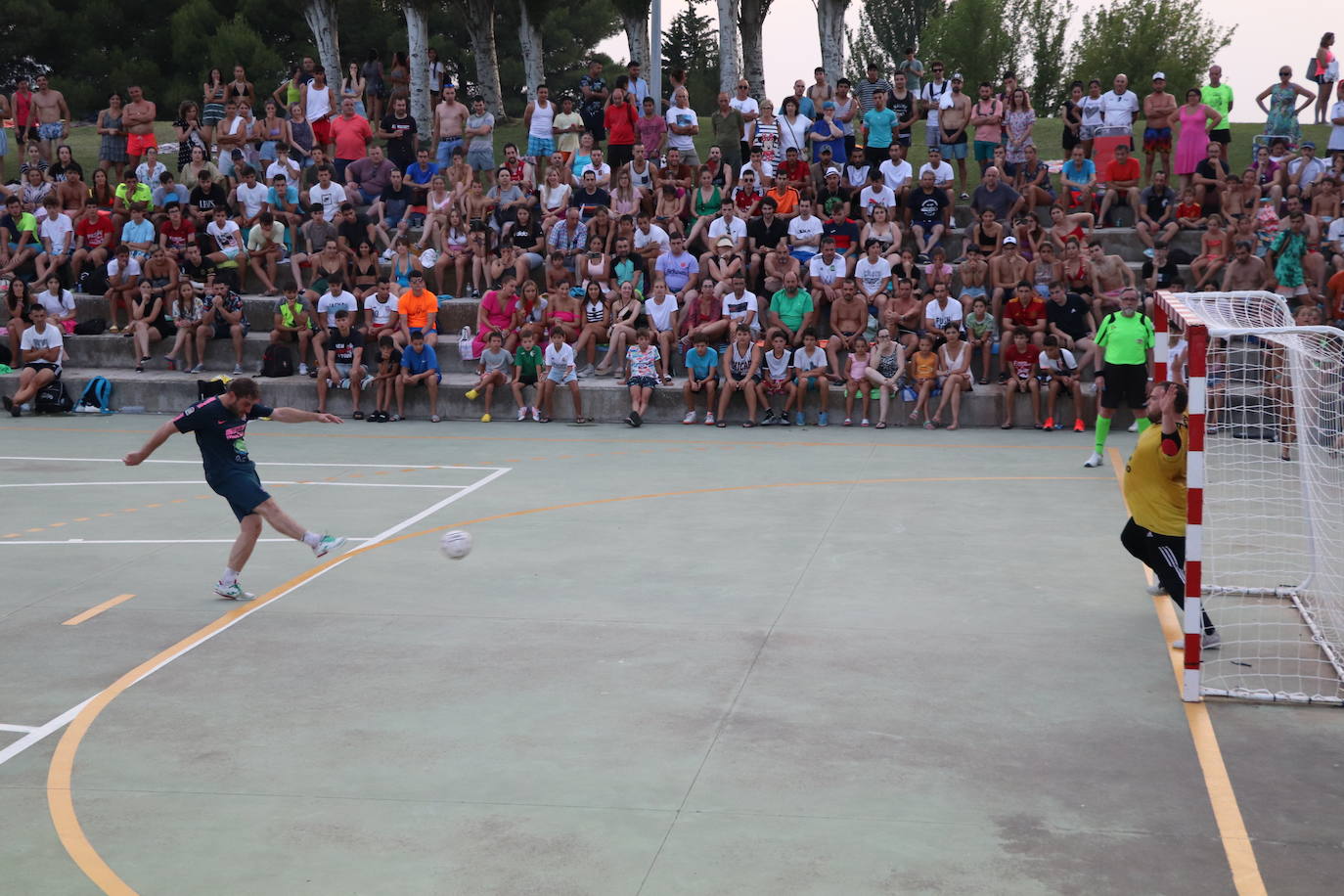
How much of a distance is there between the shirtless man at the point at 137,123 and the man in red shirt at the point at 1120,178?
57.3 ft

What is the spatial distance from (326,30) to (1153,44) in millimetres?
43819

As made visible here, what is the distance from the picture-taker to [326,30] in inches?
1375

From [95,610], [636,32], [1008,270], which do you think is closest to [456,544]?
[95,610]

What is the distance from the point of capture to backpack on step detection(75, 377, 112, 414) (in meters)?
21.3

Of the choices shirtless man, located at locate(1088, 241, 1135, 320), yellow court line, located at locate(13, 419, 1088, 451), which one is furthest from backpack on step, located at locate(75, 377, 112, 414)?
shirtless man, located at locate(1088, 241, 1135, 320)

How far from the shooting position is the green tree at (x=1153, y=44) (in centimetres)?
6425

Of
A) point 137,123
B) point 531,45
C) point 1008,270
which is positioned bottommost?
point 1008,270

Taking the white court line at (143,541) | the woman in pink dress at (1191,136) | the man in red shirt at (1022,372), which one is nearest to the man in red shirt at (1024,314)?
the man in red shirt at (1022,372)

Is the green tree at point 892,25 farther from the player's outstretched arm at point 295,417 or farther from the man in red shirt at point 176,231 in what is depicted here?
the player's outstretched arm at point 295,417

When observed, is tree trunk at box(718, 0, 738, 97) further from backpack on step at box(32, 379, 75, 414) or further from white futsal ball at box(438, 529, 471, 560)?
white futsal ball at box(438, 529, 471, 560)

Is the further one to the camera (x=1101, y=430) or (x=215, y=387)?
(x=1101, y=430)

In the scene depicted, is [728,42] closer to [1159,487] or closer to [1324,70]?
[1324,70]

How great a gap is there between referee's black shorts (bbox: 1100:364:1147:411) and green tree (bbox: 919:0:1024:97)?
55827mm

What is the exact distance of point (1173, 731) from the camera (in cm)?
780
